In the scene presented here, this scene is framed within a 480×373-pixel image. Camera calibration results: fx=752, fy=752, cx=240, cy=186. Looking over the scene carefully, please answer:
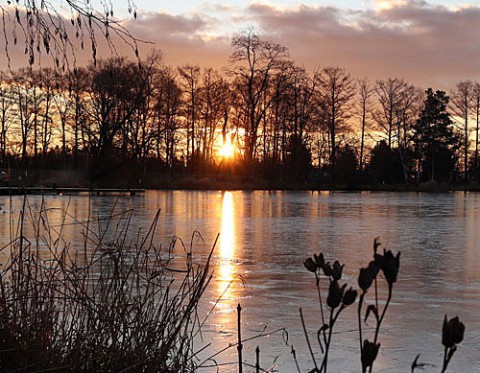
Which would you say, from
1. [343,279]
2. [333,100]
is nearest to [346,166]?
[333,100]

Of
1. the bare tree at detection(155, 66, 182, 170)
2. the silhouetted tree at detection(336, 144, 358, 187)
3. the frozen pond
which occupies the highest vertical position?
the bare tree at detection(155, 66, 182, 170)

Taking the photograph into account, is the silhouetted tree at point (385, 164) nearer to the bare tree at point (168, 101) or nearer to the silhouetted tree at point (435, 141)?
the silhouetted tree at point (435, 141)

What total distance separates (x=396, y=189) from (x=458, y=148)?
12.8 m

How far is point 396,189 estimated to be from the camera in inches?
2040

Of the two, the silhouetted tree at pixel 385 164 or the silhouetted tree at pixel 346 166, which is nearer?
the silhouetted tree at pixel 346 166

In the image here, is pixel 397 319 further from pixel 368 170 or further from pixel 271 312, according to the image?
pixel 368 170

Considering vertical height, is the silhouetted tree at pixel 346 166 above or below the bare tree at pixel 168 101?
below

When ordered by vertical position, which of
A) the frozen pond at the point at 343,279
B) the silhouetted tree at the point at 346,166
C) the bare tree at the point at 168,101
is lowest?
the frozen pond at the point at 343,279

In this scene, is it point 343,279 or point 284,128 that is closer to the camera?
point 343,279

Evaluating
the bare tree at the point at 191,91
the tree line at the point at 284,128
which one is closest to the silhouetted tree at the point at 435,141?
the tree line at the point at 284,128

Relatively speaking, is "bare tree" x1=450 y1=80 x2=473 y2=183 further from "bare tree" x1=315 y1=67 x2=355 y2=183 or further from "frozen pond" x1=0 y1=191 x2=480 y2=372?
"frozen pond" x1=0 y1=191 x2=480 y2=372

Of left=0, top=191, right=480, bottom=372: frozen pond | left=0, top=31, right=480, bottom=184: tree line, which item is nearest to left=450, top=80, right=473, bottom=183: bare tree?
left=0, top=31, right=480, bottom=184: tree line

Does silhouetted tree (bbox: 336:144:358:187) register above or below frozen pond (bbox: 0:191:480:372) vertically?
above

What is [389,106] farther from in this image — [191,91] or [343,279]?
[343,279]
